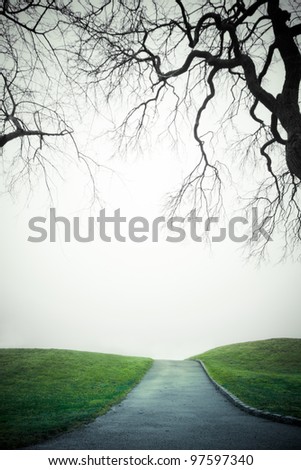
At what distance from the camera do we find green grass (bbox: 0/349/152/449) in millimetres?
6363

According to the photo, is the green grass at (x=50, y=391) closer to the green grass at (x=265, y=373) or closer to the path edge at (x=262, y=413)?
the path edge at (x=262, y=413)

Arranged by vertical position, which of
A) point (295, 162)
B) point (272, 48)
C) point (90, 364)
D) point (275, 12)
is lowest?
point (90, 364)

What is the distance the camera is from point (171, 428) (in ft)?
20.7

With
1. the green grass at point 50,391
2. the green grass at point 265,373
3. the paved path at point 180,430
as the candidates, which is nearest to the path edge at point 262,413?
the paved path at point 180,430

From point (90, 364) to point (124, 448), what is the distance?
17.3 m

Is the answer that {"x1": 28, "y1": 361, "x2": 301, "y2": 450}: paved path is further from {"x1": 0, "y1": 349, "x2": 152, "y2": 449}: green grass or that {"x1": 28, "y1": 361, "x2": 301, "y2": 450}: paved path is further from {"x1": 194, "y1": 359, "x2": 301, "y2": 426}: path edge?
{"x1": 0, "y1": 349, "x2": 152, "y2": 449}: green grass

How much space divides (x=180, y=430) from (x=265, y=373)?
15.5 m

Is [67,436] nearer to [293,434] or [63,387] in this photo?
[293,434]

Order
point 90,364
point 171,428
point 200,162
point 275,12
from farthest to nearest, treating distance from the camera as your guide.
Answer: point 90,364 < point 200,162 < point 171,428 < point 275,12

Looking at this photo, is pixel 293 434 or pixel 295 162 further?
pixel 293 434

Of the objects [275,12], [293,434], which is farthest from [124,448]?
[275,12]

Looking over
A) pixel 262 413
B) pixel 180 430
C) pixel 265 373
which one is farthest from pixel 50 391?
pixel 265 373

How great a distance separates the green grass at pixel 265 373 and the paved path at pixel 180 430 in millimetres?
1272

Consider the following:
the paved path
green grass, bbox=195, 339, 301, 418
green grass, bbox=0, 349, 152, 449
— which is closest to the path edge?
the paved path
